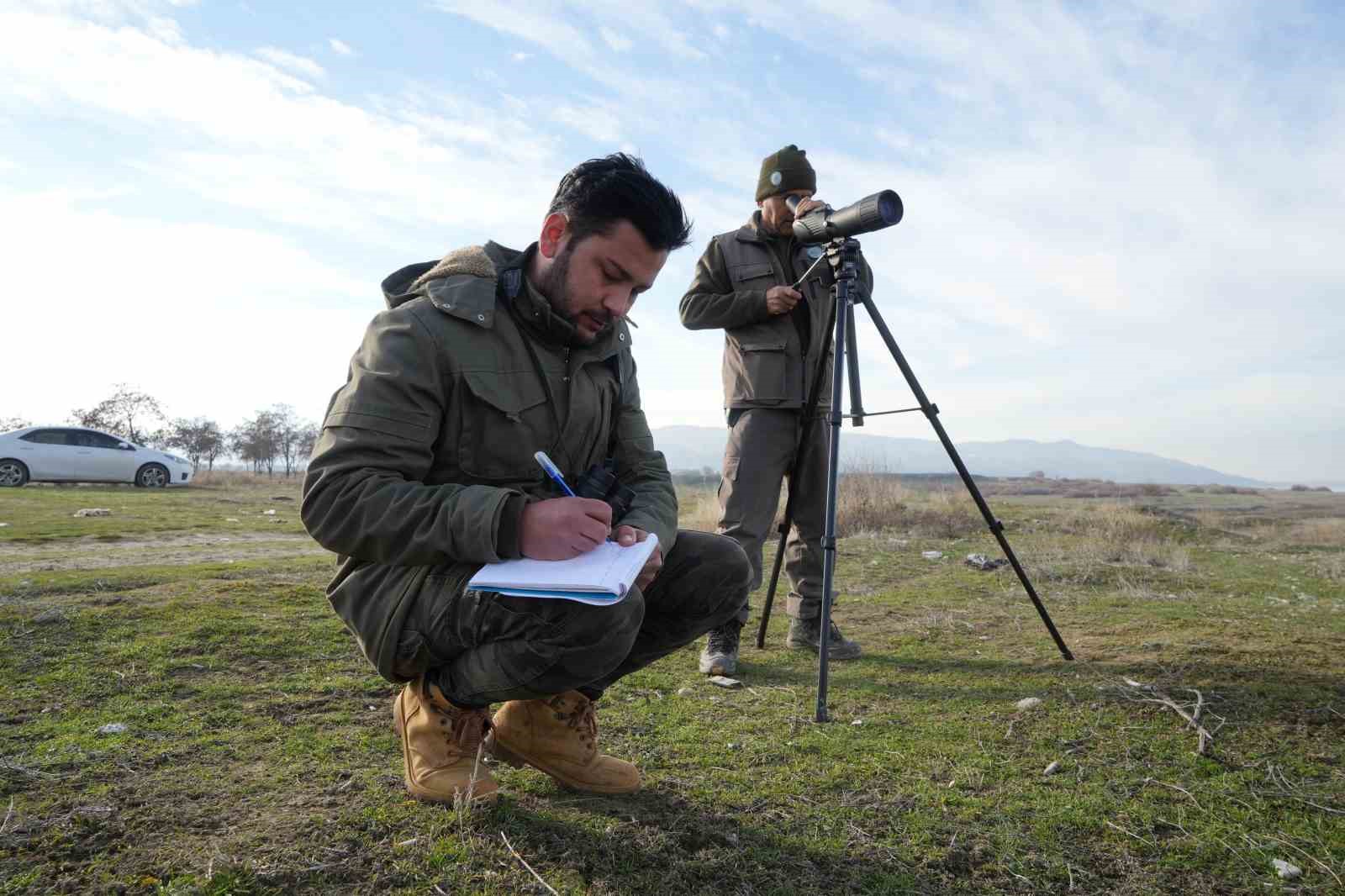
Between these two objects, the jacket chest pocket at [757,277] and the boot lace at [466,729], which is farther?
the jacket chest pocket at [757,277]

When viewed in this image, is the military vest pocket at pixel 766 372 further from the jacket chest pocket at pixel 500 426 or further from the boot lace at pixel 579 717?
the boot lace at pixel 579 717

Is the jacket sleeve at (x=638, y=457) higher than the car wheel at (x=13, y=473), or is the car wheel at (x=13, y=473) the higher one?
the jacket sleeve at (x=638, y=457)

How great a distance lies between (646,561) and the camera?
1991 millimetres

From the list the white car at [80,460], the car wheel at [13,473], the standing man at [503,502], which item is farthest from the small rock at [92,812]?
the car wheel at [13,473]

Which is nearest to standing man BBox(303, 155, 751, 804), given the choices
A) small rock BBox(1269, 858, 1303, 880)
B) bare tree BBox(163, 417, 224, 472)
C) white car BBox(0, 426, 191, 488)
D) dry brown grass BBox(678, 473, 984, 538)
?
small rock BBox(1269, 858, 1303, 880)

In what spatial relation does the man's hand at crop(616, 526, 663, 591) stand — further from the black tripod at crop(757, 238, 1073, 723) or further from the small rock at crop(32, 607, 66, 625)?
the small rock at crop(32, 607, 66, 625)

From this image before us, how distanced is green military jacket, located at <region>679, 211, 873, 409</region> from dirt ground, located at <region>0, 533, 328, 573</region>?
163 inches

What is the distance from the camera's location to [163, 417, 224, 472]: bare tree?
33.8 meters

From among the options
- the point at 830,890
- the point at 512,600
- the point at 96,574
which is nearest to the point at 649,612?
the point at 512,600

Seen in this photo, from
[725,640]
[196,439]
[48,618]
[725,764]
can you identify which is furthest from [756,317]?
[196,439]

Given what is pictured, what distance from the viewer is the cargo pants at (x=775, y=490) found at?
389cm

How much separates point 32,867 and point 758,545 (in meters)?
2.79

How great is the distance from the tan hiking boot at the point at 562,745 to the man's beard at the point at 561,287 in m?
0.99

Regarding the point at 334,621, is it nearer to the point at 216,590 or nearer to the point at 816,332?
the point at 216,590
